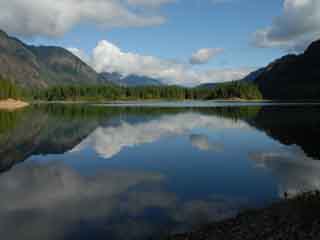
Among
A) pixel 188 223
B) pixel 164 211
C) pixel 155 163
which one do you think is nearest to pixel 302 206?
pixel 188 223

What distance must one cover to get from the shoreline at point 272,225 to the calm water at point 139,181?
1.79 metres

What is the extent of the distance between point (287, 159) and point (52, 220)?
1016 inches

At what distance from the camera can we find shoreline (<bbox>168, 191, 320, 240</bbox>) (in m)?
13.6

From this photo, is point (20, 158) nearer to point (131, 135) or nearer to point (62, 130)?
point (131, 135)

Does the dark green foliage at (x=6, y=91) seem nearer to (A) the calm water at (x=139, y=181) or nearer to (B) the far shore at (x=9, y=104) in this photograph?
(B) the far shore at (x=9, y=104)

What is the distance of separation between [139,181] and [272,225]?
1368cm

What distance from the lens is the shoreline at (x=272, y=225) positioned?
44.7 ft

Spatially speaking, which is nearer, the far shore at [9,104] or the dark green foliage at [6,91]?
the far shore at [9,104]

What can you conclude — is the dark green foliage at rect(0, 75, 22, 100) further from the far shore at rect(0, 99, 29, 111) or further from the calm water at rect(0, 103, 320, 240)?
the calm water at rect(0, 103, 320, 240)

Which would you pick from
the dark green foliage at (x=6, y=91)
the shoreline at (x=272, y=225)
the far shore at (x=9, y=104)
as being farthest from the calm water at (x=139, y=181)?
the dark green foliage at (x=6, y=91)

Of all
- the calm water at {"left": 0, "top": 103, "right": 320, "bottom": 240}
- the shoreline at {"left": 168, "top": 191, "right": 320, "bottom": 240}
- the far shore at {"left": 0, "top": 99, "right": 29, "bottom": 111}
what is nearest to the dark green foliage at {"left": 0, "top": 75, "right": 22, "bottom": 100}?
the far shore at {"left": 0, "top": 99, "right": 29, "bottom": 111}

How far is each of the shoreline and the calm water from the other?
1795 millimetres

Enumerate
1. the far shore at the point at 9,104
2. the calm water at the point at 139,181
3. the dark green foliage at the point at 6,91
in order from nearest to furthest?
the calm water at the point at 139,181, the far shore at the point at 9,104, the dark green foliage at the point at 6,91

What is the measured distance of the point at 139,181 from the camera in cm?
2697
